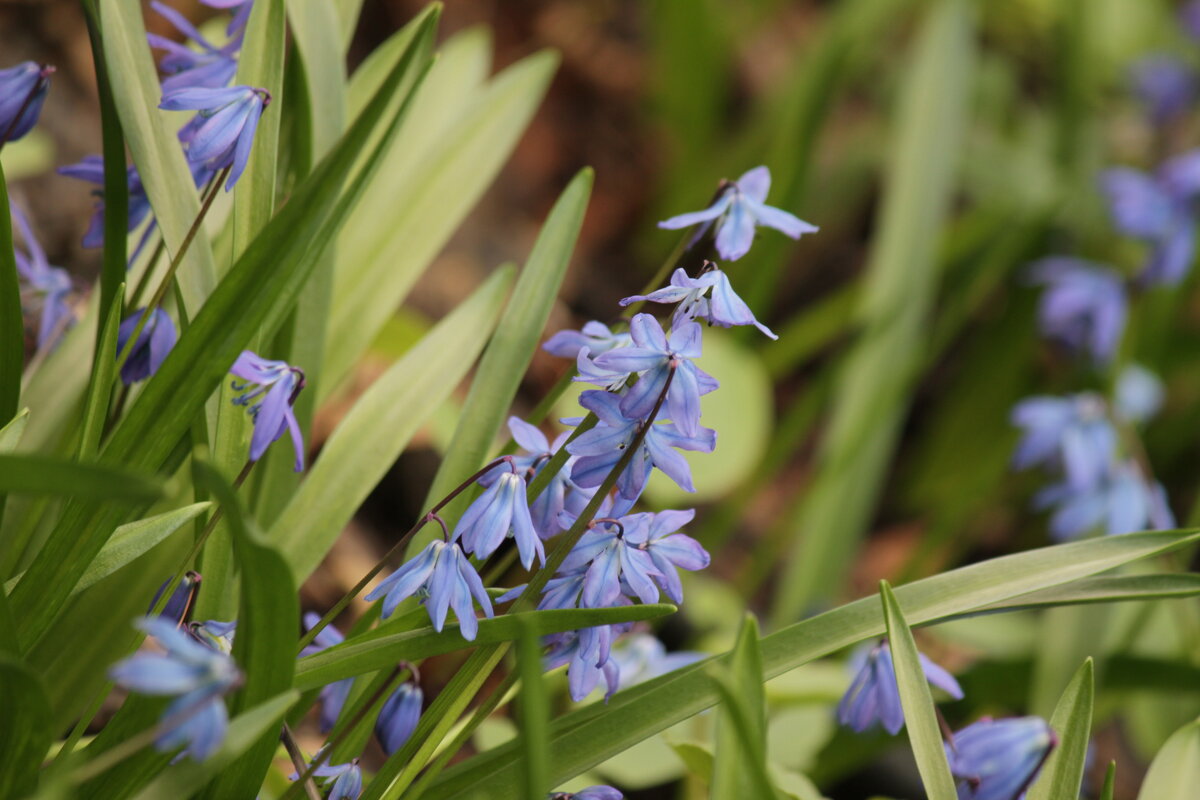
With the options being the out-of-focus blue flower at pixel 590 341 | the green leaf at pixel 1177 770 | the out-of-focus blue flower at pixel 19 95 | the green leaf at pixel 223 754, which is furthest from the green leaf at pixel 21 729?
the green leaf at pixel 1177 770

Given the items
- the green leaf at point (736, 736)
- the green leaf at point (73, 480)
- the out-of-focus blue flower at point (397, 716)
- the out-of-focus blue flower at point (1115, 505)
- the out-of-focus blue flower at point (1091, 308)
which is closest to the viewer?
the green leaf at point (73, 480)

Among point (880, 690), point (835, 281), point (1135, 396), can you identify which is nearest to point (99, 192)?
point (880, 690)

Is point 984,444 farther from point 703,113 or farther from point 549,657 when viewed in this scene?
point 549,657

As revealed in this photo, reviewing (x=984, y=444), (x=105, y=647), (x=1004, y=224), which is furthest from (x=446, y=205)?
(x=984, y=444)

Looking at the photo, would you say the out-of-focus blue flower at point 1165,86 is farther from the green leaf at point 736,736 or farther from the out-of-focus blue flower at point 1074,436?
the green leaf at point 736,736

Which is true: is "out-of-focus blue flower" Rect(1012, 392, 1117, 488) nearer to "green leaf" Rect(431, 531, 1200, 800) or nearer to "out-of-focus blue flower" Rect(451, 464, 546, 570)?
"green leaf" Rect(431, 531, 1200, 800)

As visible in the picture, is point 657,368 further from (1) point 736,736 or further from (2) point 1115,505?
(2) point 1115,505
